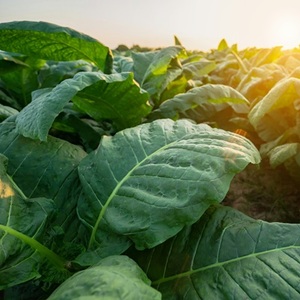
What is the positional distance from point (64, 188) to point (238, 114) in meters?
1.32

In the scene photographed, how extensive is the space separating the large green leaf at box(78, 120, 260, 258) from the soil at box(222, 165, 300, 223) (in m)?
0.79

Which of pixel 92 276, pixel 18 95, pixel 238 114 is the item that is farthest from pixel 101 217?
pixel 238 114

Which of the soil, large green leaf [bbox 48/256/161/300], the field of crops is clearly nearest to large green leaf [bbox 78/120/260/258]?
the field of crops

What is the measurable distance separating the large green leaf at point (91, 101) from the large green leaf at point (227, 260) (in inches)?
17.0

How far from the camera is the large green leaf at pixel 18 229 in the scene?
3.81 feet

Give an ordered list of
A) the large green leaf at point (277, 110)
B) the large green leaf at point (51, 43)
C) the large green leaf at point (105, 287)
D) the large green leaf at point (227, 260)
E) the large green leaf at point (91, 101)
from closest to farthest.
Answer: the large green leaf at point (105, 287) → the large green leaf at point (227, 260) → the large green leaf at point (91, 101) → the large green leaf at point (51, 43) → the large green leaf at point (277, 110)

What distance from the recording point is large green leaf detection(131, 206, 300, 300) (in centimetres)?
108

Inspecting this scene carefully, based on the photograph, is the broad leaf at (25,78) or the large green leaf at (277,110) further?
the broad leaf at (25,78)

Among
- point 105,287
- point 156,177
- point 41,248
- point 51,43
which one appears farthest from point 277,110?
point 105,287

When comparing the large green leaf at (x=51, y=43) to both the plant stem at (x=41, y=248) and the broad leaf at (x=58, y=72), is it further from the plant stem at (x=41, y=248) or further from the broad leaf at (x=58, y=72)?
the plant stem at (x=41, y=248)

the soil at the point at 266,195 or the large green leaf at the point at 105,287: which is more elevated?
the large green leaf at the point at 105,287

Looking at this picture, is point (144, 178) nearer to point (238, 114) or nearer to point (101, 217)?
point (101, 217)

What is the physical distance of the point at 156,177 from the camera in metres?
1.25

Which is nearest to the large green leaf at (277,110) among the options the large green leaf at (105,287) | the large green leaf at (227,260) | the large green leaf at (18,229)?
the large green leaf at (227,260)
